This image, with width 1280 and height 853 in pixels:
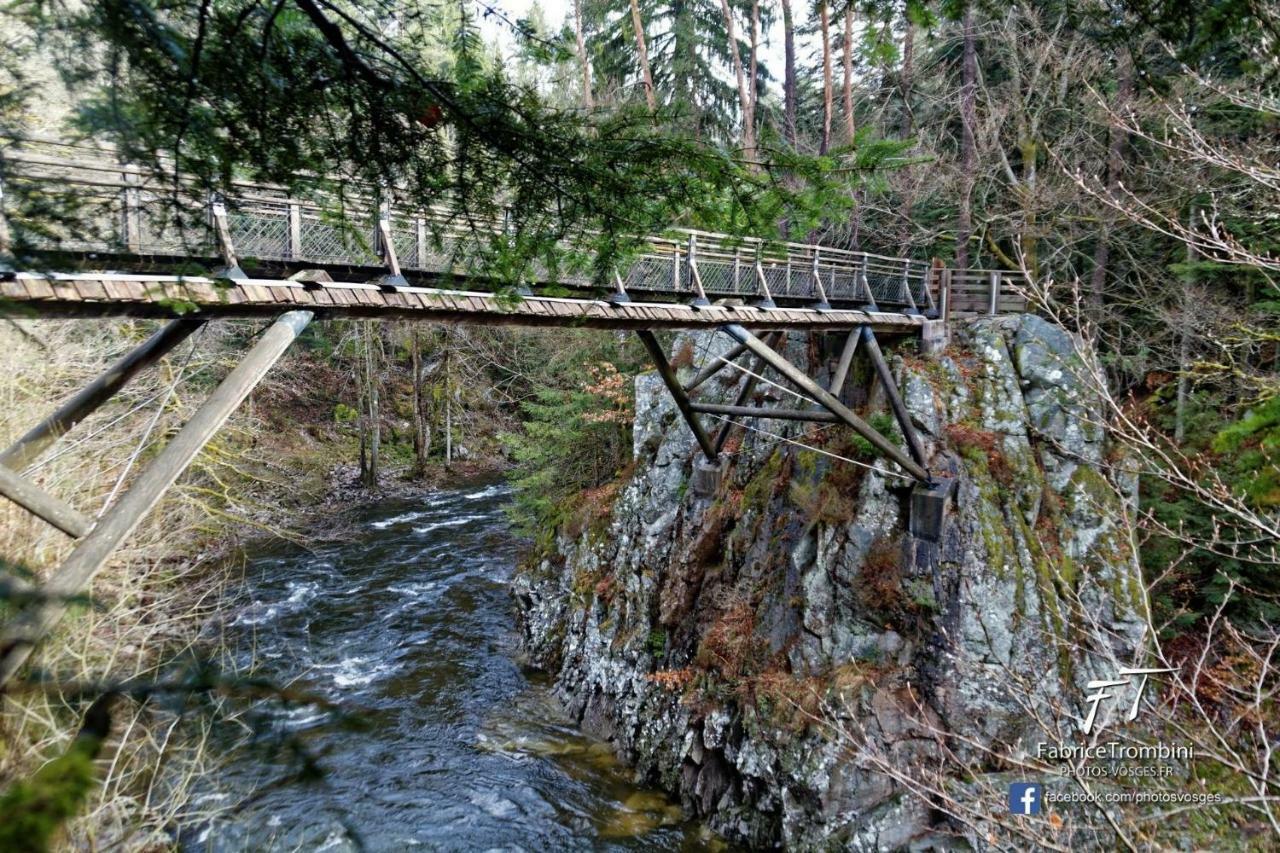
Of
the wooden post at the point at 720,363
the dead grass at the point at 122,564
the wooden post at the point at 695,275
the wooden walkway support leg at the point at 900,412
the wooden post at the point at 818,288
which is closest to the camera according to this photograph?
the dead grass at the point at 122,564

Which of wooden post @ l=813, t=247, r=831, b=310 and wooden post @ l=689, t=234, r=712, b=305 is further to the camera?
wooden post @ l=813, t=247, r=831, b=310

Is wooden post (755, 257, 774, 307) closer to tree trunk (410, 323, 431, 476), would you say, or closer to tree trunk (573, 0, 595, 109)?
tree trunk (573, 0, 595, 109)

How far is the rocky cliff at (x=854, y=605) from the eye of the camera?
5.83m

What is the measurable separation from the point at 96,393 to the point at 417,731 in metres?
5.32

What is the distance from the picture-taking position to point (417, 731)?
721cm

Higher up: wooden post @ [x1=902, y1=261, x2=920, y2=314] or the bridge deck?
wooden post @ [x1=902, y1=261, x2=920, y2=314]

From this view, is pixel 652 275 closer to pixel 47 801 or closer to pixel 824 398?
pixel 824 398

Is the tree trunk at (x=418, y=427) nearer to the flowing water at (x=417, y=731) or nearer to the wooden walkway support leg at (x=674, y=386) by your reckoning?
the flowing water at (x=417, y=731)

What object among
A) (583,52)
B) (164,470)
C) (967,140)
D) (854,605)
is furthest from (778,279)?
(583,52)

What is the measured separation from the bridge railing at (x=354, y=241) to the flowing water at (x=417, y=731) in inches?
124

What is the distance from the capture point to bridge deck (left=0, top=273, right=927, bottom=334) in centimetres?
261

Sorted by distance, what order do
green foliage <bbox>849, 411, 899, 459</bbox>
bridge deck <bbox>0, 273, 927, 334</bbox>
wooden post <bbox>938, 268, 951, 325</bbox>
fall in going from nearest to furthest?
bridge deck <bbox>0, 273, 927, 334</bbox>
green foliage <bbox>849, 411, 899, 459</bbox>
wooden post <bbox>938, 268, 951, 325</bbox>

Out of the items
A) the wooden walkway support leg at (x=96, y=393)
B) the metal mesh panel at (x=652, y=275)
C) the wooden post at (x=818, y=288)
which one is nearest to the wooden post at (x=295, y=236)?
the wooden walkway support leg at (x=96, y=393)

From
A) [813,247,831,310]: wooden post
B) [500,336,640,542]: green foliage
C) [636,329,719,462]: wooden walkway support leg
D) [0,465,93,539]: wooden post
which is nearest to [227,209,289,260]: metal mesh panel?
[0,465,93,539]: wooden post
